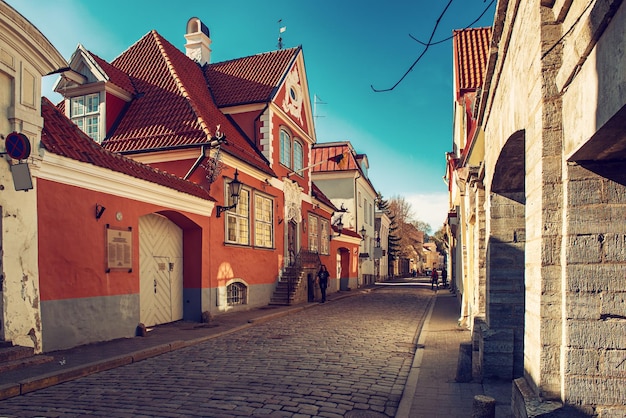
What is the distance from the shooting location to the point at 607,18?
2.85 m

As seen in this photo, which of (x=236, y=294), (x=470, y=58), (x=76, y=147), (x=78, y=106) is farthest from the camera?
(x=470, y=58)

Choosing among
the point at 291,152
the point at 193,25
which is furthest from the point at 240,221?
the point at 193,25

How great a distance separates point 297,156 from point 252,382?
17.0 m

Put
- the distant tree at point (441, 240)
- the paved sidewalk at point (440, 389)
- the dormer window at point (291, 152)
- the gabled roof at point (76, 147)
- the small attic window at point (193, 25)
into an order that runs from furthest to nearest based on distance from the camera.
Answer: the distant tree at point (441, 240), the small attic window at point (193, 25), the dormer window at point (291, 152), the gabled roof at point (76, 147), the paved sidewalk at point (440, 389)

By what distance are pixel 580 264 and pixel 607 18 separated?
1693mm

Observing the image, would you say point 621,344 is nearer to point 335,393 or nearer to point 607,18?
point 607,18

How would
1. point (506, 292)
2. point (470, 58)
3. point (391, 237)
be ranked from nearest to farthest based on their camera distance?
point (506, 292), point (470, 58), point (391, 237)

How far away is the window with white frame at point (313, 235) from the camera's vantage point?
1015 inches

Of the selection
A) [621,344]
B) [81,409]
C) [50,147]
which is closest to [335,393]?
[81,409]

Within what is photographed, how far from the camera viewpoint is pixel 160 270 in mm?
13492

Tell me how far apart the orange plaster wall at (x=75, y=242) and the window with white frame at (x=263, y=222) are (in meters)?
7.65

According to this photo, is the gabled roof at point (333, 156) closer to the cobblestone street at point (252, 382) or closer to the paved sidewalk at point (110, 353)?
the paved sidewalk at point (110, 353)

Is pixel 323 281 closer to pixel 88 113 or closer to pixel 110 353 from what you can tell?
pixel 88 113

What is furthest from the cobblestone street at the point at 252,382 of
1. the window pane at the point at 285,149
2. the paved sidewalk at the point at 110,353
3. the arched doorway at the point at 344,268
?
the arched doorway at the point at 344,268
